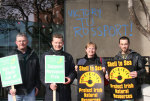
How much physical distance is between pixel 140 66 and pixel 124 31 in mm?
4476

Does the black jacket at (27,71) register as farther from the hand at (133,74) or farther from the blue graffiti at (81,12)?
the blue graffiti at (81,12)

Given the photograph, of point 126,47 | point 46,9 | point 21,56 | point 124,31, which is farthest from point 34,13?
point 126,47

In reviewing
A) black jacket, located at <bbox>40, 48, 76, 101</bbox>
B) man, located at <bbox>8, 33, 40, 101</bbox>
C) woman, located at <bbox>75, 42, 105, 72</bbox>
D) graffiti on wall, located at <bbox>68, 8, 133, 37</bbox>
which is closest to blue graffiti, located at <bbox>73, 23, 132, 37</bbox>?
graffiti on wall, located at <bbox>68, 8, 133, 37</bbox>

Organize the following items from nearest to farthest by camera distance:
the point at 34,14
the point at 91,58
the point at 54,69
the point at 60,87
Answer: the point at 54,69 → the point at 60,87 → the point at 91,58 → the point at 34,14

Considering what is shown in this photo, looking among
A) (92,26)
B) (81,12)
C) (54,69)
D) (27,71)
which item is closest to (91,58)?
(54,69)

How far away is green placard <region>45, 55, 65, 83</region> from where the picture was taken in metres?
3.04

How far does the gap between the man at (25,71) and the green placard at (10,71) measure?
11 centimetres

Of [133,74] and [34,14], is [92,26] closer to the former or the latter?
[34,14]

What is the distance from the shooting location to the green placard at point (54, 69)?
120 inches

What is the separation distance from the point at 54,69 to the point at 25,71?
507 mm

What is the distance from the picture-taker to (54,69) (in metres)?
3.06

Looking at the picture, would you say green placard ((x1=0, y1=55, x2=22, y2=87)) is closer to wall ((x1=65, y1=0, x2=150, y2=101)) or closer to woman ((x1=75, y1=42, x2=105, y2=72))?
woman ((x1=75, y1=42, x2=105, y2=72))

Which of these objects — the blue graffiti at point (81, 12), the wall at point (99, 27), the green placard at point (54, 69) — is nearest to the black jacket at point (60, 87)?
the green placard at point (54, 69)

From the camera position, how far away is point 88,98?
10.7 feet
